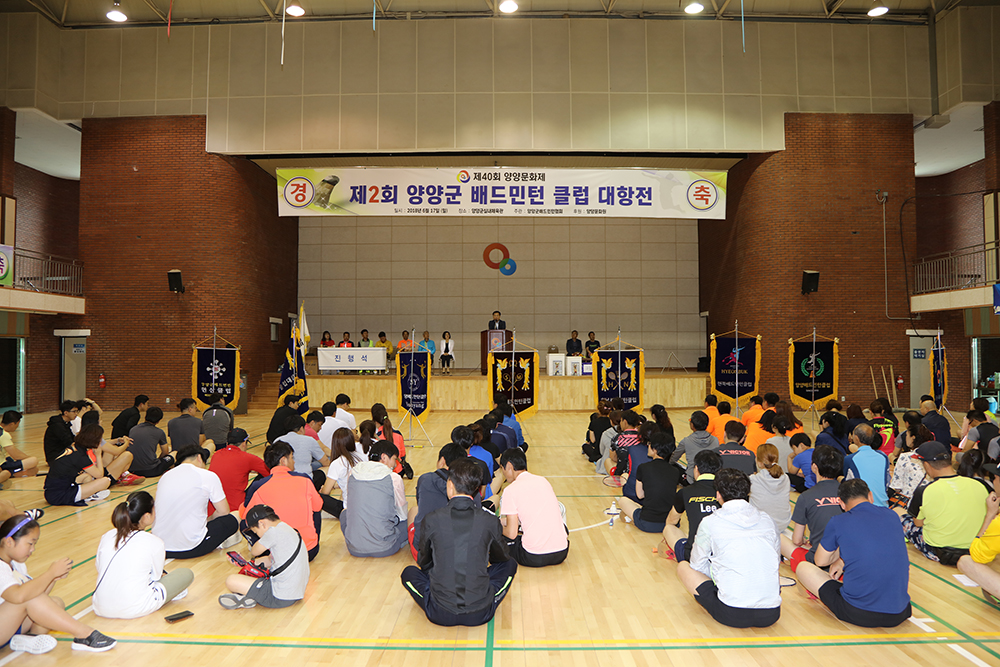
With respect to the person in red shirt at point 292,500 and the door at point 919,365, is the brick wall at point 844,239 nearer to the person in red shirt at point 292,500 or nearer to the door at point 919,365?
the door at point 919,365

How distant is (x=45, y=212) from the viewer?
2061cm

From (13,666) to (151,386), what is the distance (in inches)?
593

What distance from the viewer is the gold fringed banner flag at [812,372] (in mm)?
14055

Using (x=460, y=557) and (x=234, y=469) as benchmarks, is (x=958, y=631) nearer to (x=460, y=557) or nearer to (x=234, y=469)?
(x=460, y=557)

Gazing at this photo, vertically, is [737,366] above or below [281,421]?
above

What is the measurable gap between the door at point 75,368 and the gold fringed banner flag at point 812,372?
64.2 feet

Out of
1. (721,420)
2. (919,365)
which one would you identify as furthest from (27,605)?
(919,365)

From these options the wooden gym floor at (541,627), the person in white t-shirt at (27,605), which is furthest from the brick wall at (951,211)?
the person in white t-shirt at (27,605)

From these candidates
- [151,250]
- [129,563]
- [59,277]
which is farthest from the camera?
[151,250]

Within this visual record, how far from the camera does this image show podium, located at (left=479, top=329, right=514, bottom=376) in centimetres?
1936

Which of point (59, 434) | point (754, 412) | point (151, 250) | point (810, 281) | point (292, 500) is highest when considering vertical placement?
point (151, 250)

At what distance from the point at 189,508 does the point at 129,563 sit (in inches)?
48.4

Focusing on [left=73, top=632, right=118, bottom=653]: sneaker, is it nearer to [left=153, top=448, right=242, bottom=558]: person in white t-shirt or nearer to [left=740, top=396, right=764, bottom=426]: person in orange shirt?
[left=153, top=448, right=242, bottom=558]: person in white t-shirt

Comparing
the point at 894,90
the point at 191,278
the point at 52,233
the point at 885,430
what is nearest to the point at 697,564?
the point at 885,430
